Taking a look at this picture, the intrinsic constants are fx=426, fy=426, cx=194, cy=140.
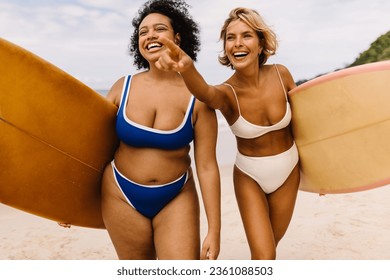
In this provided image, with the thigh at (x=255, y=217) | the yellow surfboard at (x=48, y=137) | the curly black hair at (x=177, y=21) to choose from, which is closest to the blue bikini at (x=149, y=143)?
the yellow surfboard at (x=48, y=137)

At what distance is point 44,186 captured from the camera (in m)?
2.49

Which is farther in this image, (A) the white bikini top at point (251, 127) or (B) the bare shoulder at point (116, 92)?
(A) the white bikini top at point (251, 127)

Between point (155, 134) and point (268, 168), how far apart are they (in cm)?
81

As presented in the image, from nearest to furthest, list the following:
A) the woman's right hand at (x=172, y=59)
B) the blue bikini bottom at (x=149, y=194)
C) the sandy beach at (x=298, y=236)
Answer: the woman's right hand at (x=172, y=59)
the blue bikini bottom at (x=149, y=194)
the sandy beach at (x=298, y=236)

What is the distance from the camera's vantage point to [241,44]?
228 centimetres

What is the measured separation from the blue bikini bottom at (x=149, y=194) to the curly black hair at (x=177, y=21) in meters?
0.73

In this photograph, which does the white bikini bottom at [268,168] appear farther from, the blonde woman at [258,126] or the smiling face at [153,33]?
the smiling face at [153,33]

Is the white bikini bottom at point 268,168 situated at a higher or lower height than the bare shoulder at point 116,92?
lower

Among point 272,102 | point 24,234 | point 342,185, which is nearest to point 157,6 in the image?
point 272,102

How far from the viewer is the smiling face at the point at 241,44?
2.29 m

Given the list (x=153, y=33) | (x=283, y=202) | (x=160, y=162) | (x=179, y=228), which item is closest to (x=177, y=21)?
(x=153, y=33)

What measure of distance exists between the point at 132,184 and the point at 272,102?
929 millimetres

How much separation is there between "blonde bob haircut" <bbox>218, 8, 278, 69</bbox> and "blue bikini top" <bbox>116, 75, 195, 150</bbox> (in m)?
0.55

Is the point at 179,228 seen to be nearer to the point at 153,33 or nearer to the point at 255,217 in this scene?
the point at 255,217
